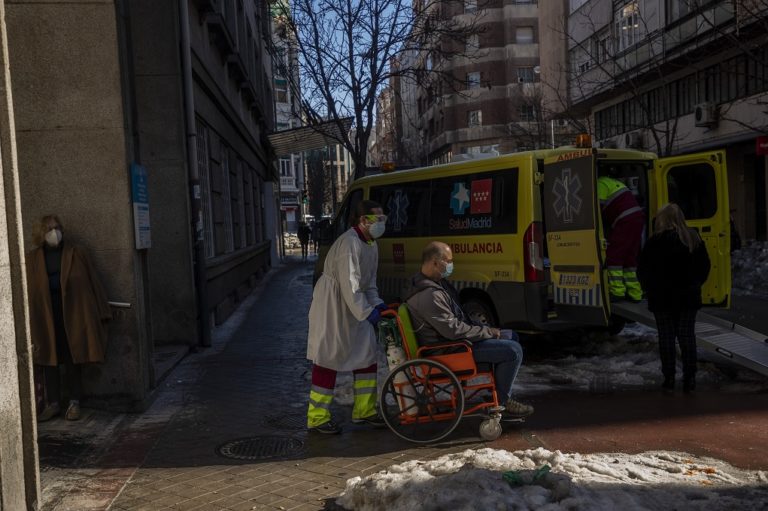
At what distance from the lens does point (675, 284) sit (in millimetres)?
6824

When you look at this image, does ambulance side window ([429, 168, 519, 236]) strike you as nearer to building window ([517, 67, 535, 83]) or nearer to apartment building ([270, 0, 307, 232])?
apartment building ([270, 0, 307, 232])

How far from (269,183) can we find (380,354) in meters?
20.9

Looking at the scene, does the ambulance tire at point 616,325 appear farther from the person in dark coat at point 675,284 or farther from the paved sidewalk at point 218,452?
the paved sidewalk at point 218,452

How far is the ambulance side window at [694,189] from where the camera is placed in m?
8.30

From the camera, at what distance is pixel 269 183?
96.3 ft

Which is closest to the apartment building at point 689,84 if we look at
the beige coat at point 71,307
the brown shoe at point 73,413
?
the beige coat at point 71,307

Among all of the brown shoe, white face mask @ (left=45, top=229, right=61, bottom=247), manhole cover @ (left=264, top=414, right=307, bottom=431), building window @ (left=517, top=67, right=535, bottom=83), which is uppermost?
building window @ (left=517, top=67, right=535, bottom=83)

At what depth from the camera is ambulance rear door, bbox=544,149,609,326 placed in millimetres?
7523

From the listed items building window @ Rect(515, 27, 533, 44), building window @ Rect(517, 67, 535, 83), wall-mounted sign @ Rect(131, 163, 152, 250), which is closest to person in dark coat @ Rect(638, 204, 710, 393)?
wall-mounted sign @ Rect(131, 163, 152, 250)

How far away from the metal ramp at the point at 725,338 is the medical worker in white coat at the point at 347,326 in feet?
9.97

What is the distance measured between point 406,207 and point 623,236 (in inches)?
117

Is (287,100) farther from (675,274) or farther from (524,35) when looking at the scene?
(675,274)

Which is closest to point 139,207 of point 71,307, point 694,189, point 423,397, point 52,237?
point 52,237

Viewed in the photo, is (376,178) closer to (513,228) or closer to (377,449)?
(513,228)
